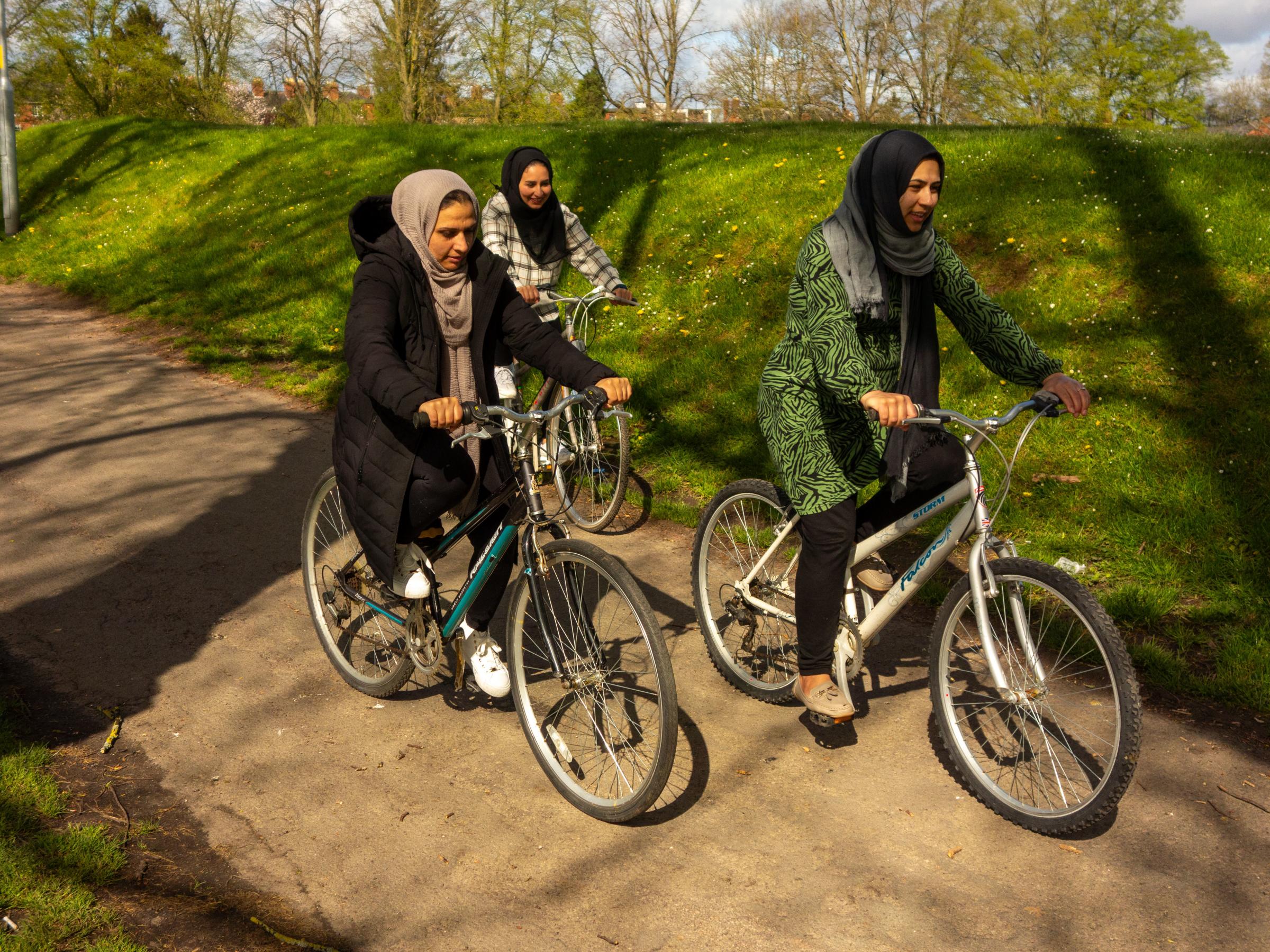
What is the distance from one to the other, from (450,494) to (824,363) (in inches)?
54.2

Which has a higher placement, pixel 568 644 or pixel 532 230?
pixel 532 230

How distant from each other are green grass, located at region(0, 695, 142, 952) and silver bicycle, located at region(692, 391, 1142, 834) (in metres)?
2.39

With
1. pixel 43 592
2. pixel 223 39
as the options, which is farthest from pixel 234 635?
pixel 223 39

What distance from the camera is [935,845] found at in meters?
3.44

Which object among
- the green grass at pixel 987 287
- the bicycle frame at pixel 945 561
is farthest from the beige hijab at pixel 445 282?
the green grass at pixel 987 287

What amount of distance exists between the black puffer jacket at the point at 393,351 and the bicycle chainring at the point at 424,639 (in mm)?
264

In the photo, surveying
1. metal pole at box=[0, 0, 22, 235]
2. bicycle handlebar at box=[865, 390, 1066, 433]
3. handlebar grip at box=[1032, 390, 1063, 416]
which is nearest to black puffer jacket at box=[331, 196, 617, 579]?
bicycle handlebar at box=[865, 390, 1066, 433]

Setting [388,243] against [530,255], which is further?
[530,255]

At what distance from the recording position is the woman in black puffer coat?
3.67 m

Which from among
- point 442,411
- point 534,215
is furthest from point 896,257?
point 534,215

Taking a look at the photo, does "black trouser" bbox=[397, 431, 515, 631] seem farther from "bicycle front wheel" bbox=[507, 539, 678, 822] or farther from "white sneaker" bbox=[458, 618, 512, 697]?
"bicycle front wheel" bbox=[507, 539, 678, 822]

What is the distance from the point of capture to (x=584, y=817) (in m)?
3.63

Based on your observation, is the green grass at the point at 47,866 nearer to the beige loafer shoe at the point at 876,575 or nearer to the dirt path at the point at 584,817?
the dirt path at the point at 584,817

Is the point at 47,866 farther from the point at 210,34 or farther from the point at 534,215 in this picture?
the point at 210,34
